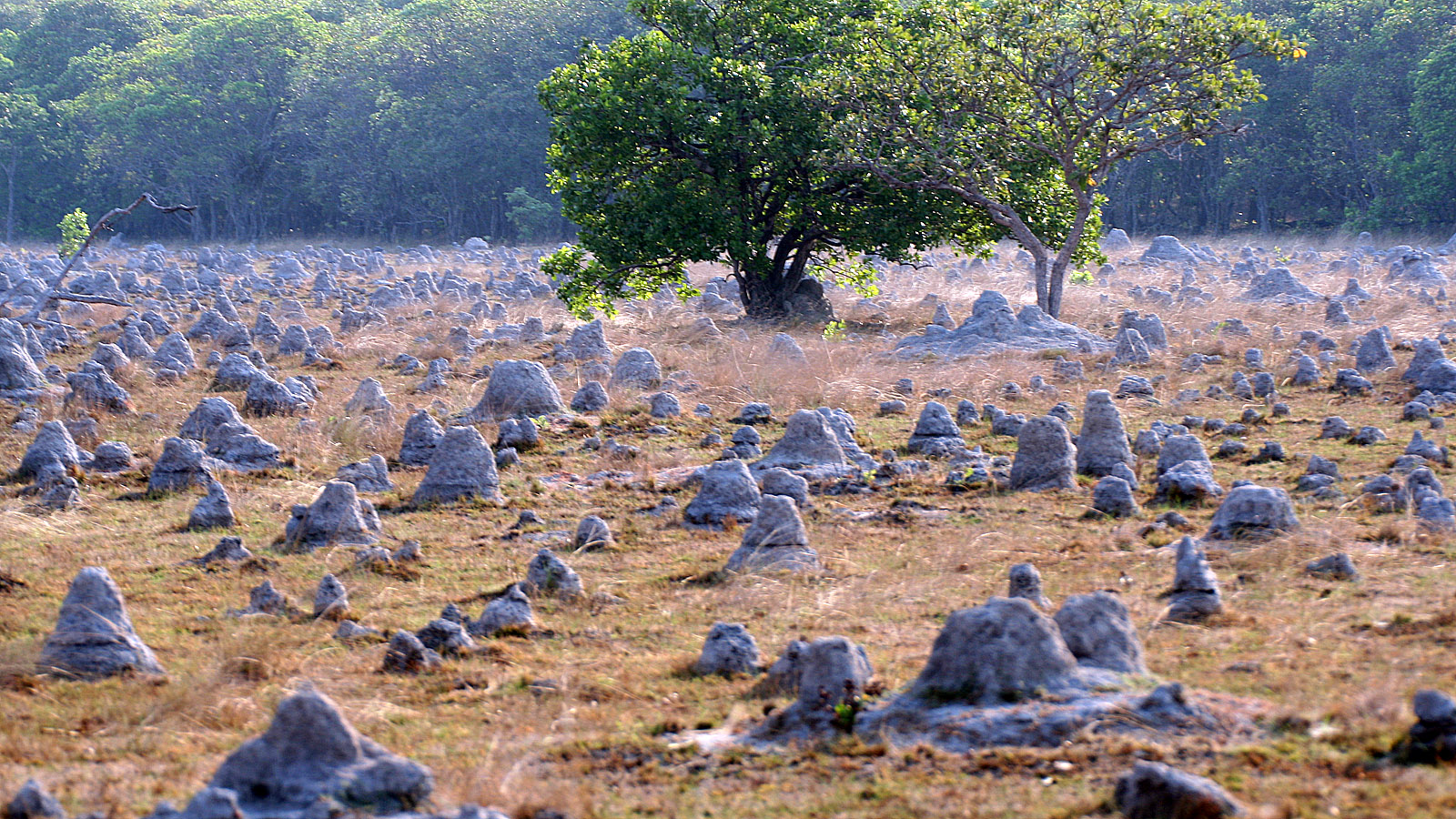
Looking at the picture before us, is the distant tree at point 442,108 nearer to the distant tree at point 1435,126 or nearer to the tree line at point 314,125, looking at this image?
the tree line at point 314,125

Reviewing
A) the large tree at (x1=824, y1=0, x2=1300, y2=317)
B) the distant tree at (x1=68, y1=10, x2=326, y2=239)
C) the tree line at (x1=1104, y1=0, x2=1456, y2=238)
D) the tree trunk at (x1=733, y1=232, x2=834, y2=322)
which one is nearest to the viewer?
the large tree at (x1=824, y1=0, x2=1300, y2=317)

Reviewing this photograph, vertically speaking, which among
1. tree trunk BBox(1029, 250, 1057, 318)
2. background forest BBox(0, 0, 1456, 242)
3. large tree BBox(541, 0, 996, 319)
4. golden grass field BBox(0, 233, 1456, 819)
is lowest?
golden grass field BBox(0, 233, 1456, 819)

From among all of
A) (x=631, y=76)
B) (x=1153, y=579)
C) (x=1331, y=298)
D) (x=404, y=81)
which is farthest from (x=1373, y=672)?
(x=404, y=81)

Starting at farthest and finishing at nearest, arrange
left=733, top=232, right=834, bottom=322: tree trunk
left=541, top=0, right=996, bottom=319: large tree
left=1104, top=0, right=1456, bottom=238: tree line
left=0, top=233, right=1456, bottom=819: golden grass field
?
left=1104, top=0, right=1456, bottom=238: tree line
left=733, top=232, right=834, bottom=322: tree trunk
left=541, top=0, right=996, bottom=319: large tree
left=0, top=233, right=1456, bottom=819: golden grass field

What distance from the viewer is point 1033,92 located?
1514 centimetres

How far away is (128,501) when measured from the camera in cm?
849

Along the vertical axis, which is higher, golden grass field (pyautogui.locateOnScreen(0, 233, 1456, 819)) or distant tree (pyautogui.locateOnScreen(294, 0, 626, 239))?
distant tree (pyautogui.locateOnScreen(294, 0, 626, 239))

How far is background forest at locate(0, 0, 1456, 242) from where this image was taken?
1437 inches

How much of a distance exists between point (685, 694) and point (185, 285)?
24.4 metres

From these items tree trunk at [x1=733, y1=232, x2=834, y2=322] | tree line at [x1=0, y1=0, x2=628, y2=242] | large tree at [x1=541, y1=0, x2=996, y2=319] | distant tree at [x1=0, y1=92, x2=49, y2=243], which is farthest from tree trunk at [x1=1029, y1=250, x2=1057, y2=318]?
distant tree at [x1=0, y1=92, x2=49, y2=243]

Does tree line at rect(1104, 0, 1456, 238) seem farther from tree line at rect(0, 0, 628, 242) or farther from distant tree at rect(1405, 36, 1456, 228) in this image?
tree line at rect(0, 0, 628, 242)

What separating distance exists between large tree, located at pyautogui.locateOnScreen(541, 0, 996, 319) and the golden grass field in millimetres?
5510

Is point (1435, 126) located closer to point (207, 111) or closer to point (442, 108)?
point (442, 108)

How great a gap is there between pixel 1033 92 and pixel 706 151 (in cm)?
379
